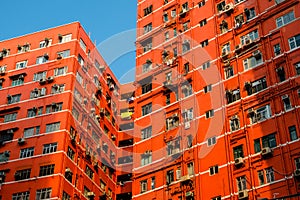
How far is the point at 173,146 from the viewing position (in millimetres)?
42000

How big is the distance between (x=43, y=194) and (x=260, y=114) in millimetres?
19406

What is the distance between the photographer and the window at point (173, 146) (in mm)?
41678

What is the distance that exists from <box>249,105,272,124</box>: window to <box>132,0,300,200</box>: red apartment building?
73 millimetres

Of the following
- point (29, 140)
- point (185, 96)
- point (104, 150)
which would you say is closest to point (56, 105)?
point (29, 140)

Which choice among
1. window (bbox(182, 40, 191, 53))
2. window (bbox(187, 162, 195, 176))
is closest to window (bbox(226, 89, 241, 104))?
window (bbox(187, 162, 195, 176))

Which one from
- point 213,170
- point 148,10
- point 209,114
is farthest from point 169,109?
point 148,10

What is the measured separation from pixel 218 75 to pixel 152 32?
11105 mm

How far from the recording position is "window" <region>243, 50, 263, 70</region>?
39844 mm

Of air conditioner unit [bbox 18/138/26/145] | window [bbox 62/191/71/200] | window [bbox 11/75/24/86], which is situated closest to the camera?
window [bbox 62/191/71/200]

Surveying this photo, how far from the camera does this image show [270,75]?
1511 inches

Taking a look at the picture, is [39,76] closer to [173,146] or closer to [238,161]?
[173,146]

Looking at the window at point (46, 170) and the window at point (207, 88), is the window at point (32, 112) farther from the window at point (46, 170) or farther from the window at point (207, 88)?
the window at point (207, 88)

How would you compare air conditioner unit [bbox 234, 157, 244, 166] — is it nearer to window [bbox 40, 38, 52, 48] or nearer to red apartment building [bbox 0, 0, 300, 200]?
red apartment building [bbox 0, 0, 300, 200]

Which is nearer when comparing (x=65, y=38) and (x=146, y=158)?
(x=146, y=158)
